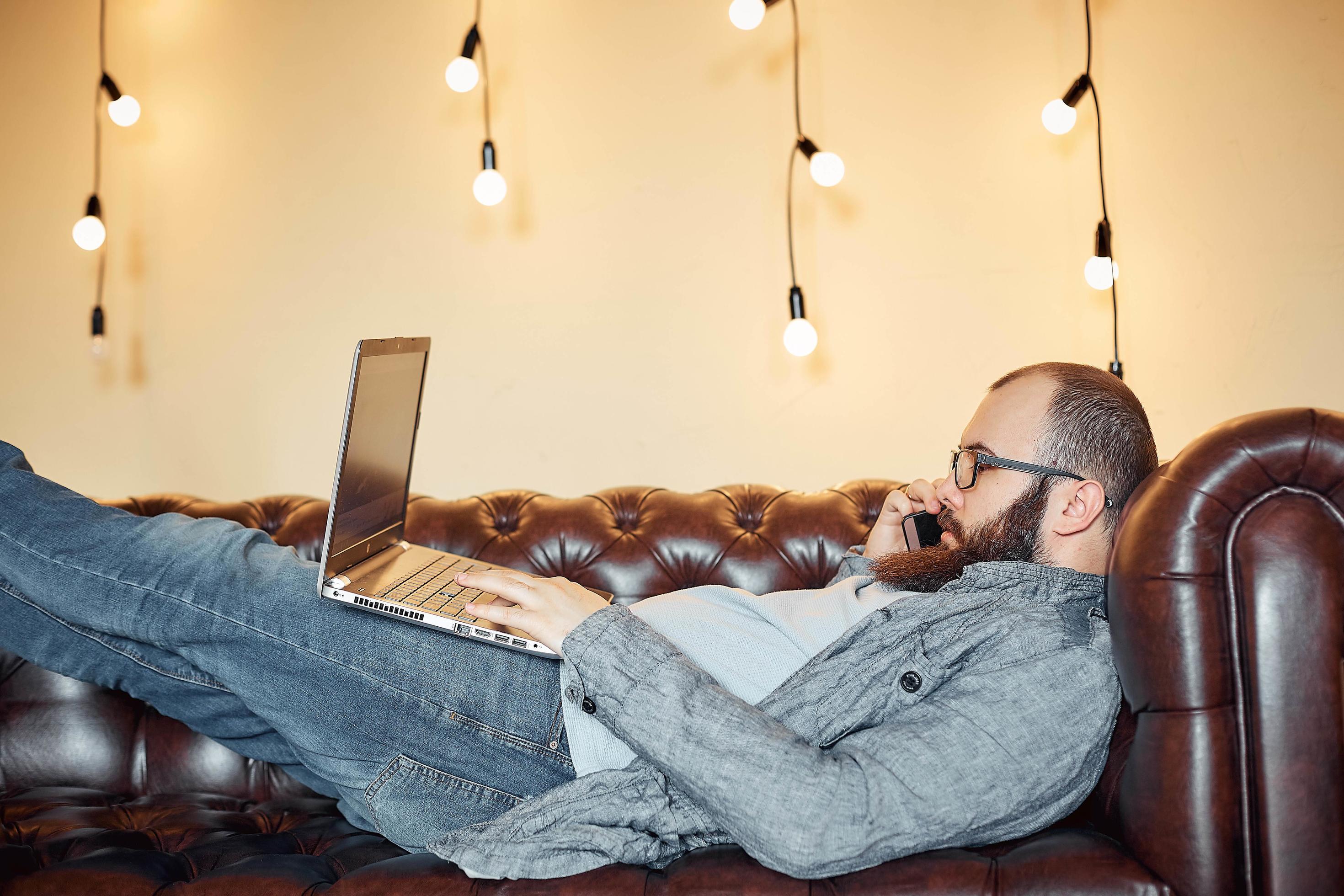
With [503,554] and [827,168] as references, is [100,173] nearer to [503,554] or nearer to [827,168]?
[503,554]

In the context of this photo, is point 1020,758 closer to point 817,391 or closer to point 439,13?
point 817,391

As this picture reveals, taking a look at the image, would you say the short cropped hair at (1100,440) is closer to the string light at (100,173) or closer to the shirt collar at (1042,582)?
the shirt collar at (1042,582)

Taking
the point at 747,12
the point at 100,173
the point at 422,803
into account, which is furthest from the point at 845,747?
the point at 100,173

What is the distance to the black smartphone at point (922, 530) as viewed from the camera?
4.75 ft

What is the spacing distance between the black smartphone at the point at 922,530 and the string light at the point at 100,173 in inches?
80.4

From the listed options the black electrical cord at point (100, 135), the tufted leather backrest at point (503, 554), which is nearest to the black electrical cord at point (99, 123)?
the black electrical cord at point (100, 135)

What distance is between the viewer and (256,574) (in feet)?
4.15

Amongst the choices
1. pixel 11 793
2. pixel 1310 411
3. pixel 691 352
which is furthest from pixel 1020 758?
pixel 11 793

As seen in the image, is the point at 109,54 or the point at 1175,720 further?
the point at 109,54

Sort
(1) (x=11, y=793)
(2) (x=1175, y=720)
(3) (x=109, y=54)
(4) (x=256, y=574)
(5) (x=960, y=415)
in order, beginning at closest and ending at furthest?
1. (2) (x=1175, y=720)
2. (4) (x=256, y=574)
3. (1) (x=11, y=793)
4. (5) (x=960, y=415)
5. (3) (x=109, y=54)

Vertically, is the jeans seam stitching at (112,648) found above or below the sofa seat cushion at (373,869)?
above

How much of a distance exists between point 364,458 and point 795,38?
1499mm

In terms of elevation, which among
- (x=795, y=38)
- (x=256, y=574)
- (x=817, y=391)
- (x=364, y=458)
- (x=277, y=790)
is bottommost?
(x=277, y=790)

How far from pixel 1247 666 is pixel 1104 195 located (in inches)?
59.6
